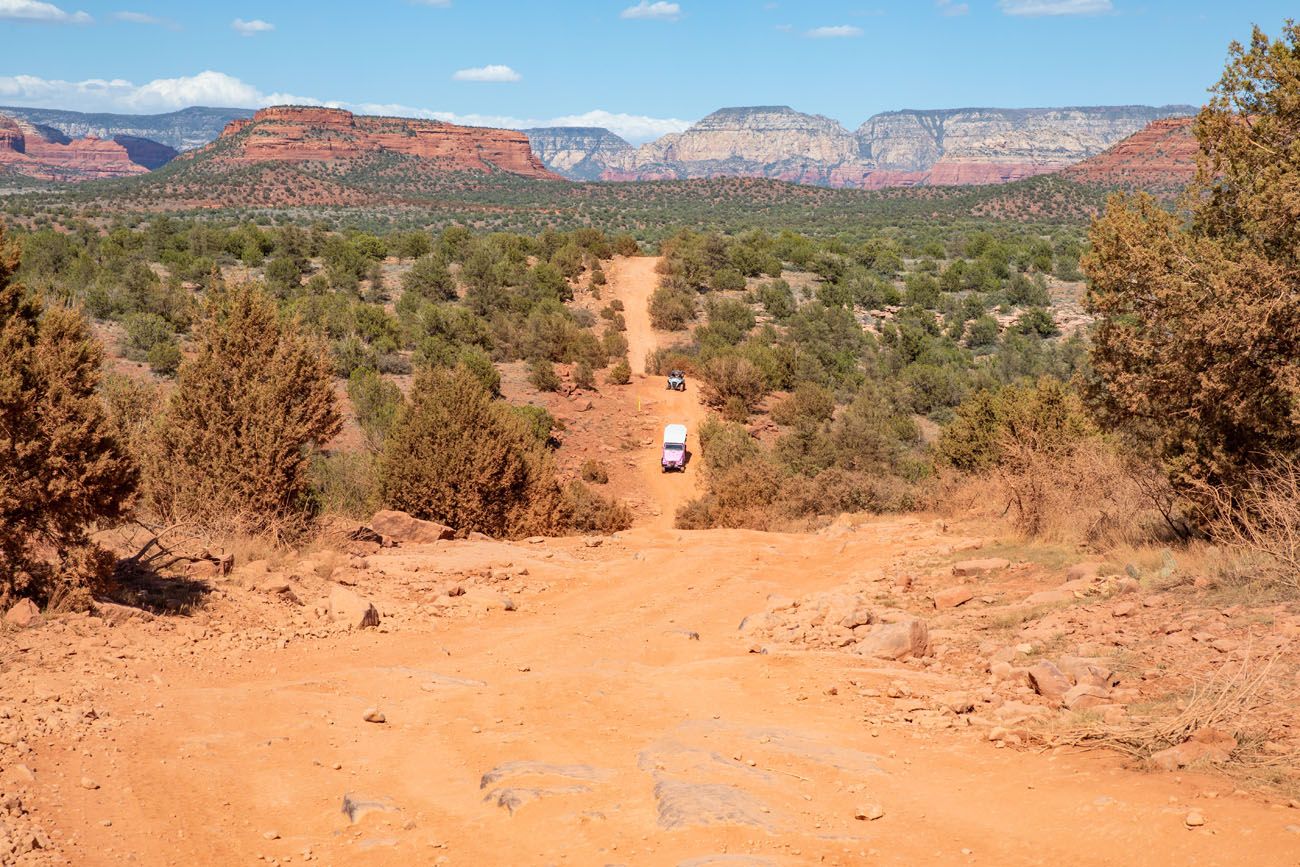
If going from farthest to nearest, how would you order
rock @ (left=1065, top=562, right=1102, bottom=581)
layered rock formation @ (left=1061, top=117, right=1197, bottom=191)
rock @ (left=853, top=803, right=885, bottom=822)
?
1. layered rock formation @ (left=1061, top=117, right=1197, bottom=191)
2. rock @ (left=1065, top=562, right=1102, bottom=581)
3. rock @ (left=853, top=803, right=885, bottom=822)

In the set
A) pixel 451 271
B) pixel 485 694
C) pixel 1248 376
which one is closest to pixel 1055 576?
pixel 1248 376

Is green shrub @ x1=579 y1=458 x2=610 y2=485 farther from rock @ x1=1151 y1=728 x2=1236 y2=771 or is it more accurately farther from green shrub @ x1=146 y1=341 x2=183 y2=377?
rock @ x1=1151 y1=728 x2=1236 y2=771

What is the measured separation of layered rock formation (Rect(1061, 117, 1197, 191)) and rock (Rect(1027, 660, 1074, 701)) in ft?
331

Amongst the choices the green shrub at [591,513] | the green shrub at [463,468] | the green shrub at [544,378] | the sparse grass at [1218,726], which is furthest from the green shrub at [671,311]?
the sparse grass at [1218,726]

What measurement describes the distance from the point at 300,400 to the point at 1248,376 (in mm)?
12263

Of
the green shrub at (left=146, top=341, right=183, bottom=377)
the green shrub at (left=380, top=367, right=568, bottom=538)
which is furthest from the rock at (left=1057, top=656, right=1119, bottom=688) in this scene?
the green shrub at (left=146, top=341, right=183, bottom=377)

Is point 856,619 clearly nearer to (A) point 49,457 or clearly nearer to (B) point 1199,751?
(B) point 1199,751

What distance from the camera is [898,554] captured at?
50.4 feet

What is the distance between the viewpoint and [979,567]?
Result: 13.0m

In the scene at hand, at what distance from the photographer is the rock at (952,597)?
11.5 metres

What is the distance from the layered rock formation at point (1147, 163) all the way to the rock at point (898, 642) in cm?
9961

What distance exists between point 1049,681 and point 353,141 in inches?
5576

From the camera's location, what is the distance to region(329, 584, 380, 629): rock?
1075 centimetres

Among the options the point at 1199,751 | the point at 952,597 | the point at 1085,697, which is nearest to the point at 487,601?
the point at 952,597
